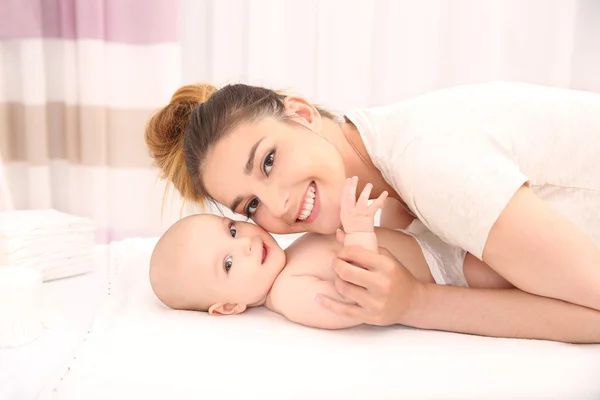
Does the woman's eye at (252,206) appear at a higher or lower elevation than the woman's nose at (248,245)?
higher

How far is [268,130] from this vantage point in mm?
1306

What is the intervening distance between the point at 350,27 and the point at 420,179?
152 centimetres

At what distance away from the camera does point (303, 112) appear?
1409 millimetres

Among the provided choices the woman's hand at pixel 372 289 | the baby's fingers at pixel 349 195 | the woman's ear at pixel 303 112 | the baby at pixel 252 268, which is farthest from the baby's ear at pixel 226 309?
the woman's ear at pixel 303 112

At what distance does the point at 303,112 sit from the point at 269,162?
0.60 ft

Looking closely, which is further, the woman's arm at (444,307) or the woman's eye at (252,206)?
the woman's eye at (252,206)

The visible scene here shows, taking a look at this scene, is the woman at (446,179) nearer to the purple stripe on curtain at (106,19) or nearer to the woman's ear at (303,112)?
the woman's ear at (303,112)

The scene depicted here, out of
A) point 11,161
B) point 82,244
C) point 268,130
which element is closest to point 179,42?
point 11,161

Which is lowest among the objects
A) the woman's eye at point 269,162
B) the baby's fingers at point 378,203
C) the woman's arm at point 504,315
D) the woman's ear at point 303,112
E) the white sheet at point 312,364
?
the white sheet at point 312,364

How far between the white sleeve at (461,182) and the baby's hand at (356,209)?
0.27 feet

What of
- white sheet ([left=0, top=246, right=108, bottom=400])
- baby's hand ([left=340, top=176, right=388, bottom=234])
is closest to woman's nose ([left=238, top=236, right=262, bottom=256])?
baby's hand ([left=340, top=176, right=388, bottom=234])

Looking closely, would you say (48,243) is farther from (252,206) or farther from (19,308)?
(252,206)

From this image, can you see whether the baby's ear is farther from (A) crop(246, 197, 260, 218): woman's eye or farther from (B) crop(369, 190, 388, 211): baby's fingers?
(B) crop(369, 190, 388, 211): baby's fingers

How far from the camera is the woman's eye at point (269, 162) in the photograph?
1.29m
